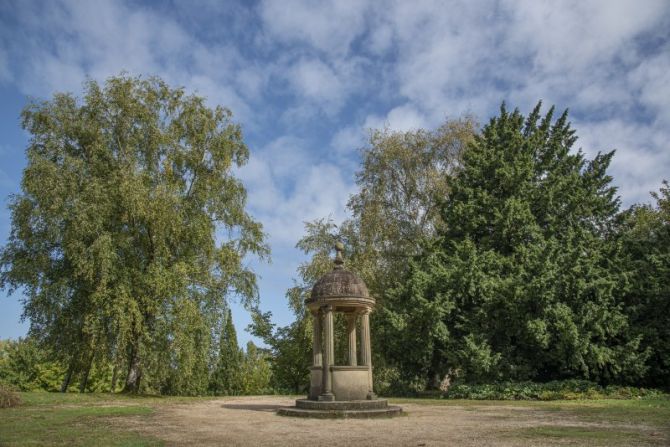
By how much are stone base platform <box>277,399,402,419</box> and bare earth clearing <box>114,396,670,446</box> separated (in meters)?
0.47

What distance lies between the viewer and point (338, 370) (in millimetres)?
15523

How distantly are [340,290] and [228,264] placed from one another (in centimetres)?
1089

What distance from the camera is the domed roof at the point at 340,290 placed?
16094mm

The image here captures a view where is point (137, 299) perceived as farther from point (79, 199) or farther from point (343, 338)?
point (343, 338)

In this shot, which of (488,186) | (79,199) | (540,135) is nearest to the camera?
(79,199)

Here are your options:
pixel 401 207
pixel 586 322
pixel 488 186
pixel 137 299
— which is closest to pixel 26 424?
pixel 137 299

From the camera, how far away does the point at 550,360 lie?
24.2 meters

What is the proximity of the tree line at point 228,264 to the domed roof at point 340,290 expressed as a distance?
27.6 ft

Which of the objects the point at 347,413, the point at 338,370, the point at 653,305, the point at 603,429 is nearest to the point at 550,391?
the point at 653,305

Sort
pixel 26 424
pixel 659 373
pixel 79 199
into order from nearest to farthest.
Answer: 1. pixel 26 424
2. pixel 79 199
3. pixel 659 373

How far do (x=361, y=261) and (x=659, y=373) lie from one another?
50.9ft

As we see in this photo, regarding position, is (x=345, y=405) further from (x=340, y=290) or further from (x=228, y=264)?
(x=228, y=264)

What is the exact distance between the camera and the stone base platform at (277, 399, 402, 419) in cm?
1391

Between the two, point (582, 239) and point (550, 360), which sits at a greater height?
point (582, 239)
